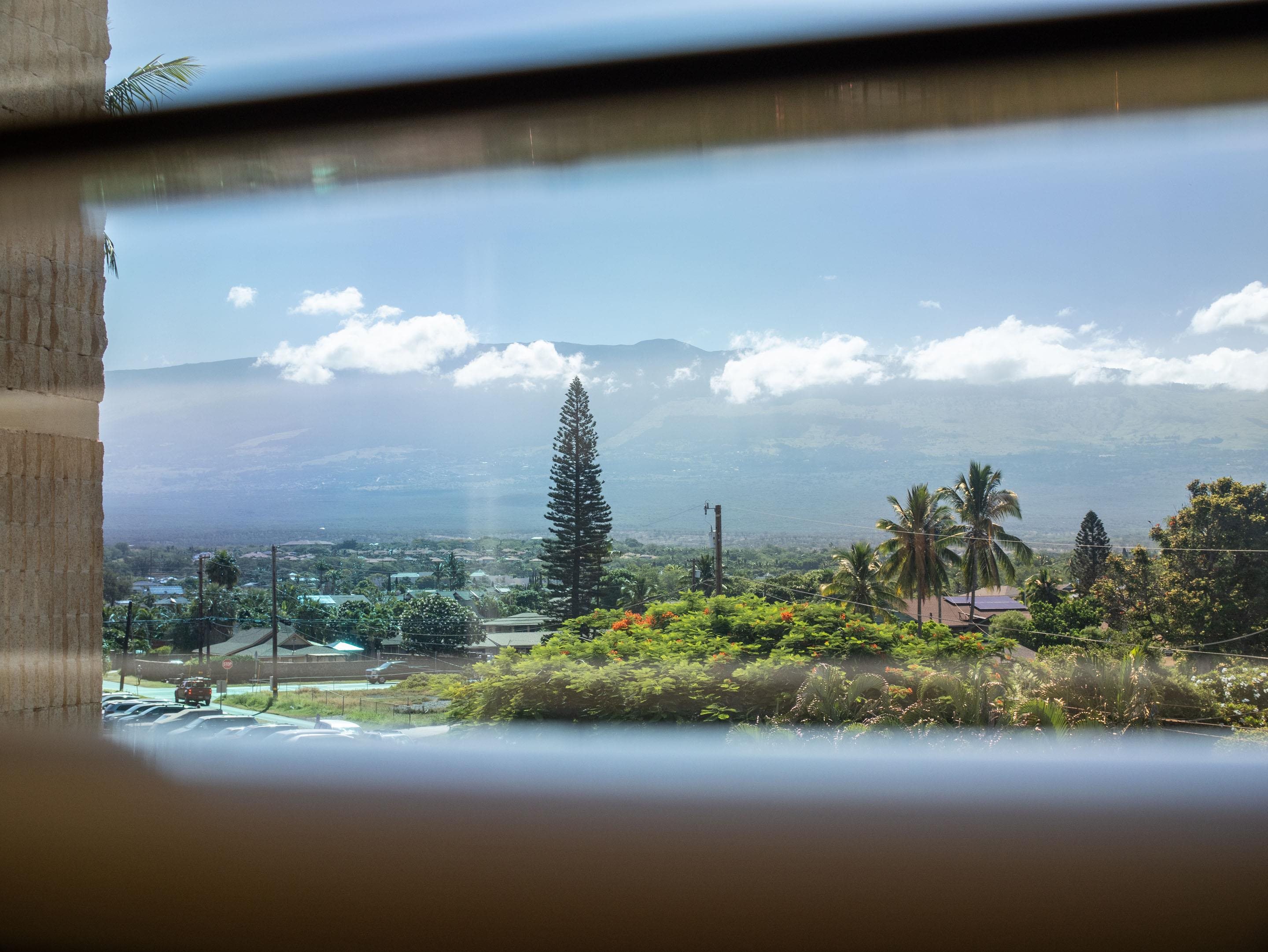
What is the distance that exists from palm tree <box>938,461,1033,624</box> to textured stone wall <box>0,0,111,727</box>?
390cm

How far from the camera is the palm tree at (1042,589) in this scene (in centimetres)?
403

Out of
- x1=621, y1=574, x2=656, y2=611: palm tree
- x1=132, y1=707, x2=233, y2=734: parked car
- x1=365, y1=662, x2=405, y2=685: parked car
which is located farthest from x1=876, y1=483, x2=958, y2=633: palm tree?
x1=132, y1=707, x2=233, y2=734: parked car

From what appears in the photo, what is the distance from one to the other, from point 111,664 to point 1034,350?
16.6 ft

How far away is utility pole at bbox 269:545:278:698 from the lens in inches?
163

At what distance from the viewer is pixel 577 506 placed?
4.52 m

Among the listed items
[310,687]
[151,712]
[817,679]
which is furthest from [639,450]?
[151,712]

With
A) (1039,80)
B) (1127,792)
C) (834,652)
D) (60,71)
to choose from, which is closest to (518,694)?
(834,652)

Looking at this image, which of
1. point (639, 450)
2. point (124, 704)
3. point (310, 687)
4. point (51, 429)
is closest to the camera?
point (51, 429)

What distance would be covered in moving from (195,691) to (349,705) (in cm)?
80

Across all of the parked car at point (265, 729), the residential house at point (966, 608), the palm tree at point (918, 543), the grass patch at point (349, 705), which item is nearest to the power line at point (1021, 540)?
the palm tree at point (918, 543)

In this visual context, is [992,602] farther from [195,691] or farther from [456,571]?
[195,691]

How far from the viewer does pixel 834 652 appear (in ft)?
12.3

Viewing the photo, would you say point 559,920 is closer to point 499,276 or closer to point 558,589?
point 558,589

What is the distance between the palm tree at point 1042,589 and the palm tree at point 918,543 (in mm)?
371
